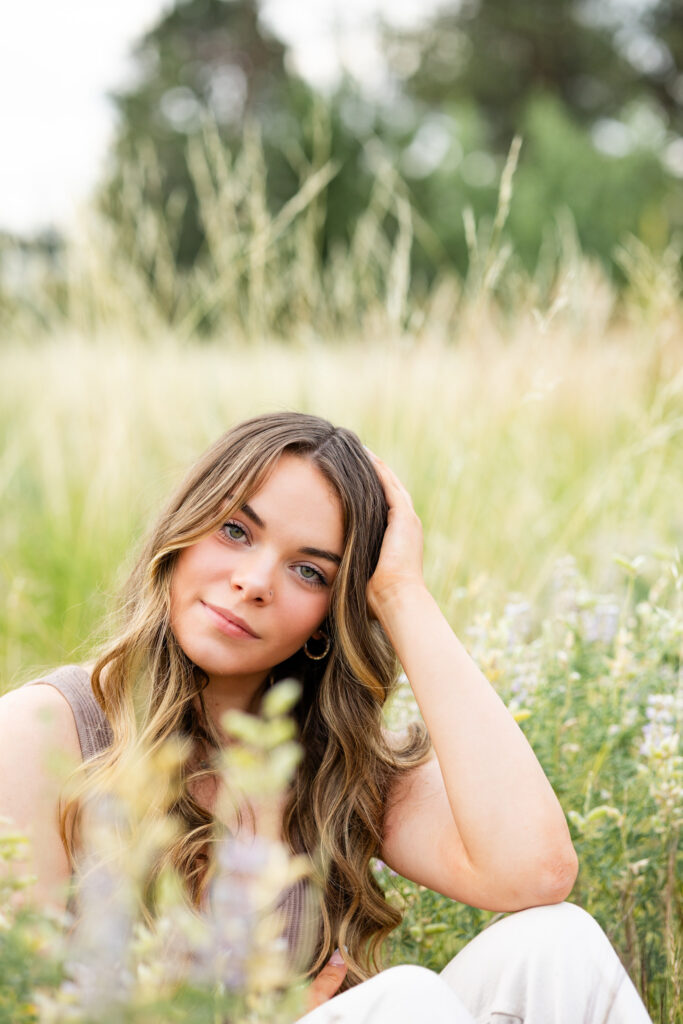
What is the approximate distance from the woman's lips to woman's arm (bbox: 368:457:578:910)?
0.84ft

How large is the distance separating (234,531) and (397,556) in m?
0.28

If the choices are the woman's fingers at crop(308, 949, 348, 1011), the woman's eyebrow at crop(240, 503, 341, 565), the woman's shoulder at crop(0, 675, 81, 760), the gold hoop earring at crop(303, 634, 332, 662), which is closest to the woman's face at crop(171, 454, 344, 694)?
the woman's eyebrow at crop(240, 503, 341, 565)

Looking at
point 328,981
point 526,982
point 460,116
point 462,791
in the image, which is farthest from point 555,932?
point 460,116

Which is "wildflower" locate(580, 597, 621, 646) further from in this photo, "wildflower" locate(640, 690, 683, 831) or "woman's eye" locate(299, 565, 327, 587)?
"woman's eye" locate(299, 565, 327, 587)

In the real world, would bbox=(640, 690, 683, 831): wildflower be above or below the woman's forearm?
below

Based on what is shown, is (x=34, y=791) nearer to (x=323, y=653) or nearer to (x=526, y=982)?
(x=323, y=653)

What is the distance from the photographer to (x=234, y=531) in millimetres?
1665

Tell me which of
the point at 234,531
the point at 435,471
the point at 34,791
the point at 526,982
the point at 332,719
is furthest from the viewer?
the point at 435,471

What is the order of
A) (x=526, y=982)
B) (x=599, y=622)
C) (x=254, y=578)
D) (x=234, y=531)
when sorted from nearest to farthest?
(x=526, y=982), (x=254, y=578), (x=234, y=531), (x=599, y=622)

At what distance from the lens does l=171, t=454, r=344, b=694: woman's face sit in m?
1.58

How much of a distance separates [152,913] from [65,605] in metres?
1.62

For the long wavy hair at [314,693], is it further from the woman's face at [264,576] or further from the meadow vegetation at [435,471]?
the meadow vegetation at [435,471]

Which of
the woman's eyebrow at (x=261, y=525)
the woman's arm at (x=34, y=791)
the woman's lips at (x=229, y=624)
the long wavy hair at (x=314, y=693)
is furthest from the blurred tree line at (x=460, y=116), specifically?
the woman's arm at (x=34, y=791)

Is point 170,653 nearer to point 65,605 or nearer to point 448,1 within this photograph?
point 65,605
